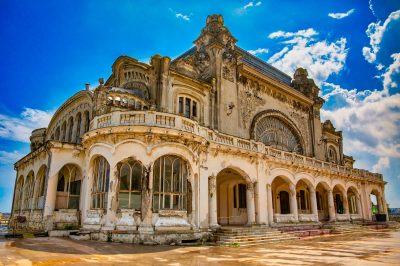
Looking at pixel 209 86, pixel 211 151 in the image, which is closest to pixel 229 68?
pixel 209 86

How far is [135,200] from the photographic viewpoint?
595 inches

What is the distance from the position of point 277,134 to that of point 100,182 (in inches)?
752

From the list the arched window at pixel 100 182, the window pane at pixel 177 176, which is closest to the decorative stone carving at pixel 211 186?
the window pane at pixel 177 176

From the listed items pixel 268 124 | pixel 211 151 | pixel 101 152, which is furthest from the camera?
pixel 268 124

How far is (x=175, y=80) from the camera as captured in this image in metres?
22.3

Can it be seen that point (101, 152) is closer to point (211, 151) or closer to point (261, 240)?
point (211, 151)

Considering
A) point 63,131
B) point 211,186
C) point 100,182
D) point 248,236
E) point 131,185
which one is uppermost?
point 63,131

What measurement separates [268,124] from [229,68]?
7.11 metres

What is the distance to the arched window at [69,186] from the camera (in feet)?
63.2

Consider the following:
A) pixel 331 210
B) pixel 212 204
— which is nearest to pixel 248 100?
pixel 331 210

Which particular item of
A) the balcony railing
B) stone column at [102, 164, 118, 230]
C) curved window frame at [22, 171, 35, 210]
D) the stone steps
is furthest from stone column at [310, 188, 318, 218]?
curved window frame at [22, 171, 35, 210]

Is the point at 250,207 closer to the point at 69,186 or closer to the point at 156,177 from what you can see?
the point at 156,177

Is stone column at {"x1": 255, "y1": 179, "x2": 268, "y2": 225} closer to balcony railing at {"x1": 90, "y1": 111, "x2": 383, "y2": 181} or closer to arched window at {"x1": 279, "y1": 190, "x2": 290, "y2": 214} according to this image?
balcony railing at {"x1": 90, "y1": 111, "x2": 383, "y2": 181}

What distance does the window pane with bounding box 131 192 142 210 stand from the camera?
1500cm
